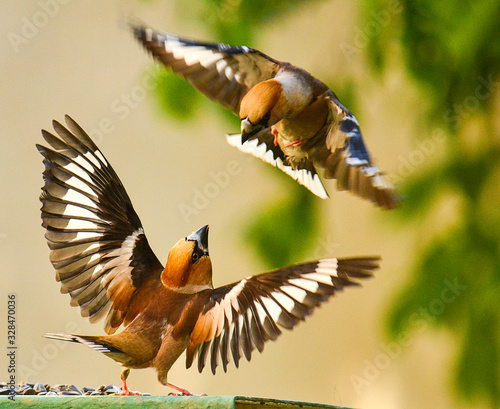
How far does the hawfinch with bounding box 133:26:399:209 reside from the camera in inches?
35.0

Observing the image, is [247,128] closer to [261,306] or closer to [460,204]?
[261,306]

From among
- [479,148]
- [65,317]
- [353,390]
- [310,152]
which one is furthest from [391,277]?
[310,152]

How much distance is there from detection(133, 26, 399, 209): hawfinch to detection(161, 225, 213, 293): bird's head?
0.15 meters

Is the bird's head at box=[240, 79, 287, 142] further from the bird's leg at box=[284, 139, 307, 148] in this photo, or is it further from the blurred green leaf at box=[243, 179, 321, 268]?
the blurred green leaf at box=[243, 179, 321, 268]

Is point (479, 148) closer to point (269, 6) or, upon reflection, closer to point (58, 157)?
point (269, 6)

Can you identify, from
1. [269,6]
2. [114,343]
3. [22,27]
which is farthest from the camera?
[22,27]

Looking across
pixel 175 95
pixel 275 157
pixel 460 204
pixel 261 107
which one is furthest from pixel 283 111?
pixel 460 204

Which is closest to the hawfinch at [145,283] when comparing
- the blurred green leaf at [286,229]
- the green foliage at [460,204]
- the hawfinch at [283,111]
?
the hawfinch at [283,111]

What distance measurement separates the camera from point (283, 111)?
910 mm

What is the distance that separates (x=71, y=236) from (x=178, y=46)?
0.31 metres

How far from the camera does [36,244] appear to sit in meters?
2.26

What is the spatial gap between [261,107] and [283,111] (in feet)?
0.13

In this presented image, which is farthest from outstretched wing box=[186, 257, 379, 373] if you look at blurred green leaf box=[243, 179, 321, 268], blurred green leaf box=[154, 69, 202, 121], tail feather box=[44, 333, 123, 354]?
blurred green leaf box=[154, 69, 202, 121]

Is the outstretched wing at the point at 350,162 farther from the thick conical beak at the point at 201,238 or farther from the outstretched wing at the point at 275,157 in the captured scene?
the thick conical beak at the point at 201,238
